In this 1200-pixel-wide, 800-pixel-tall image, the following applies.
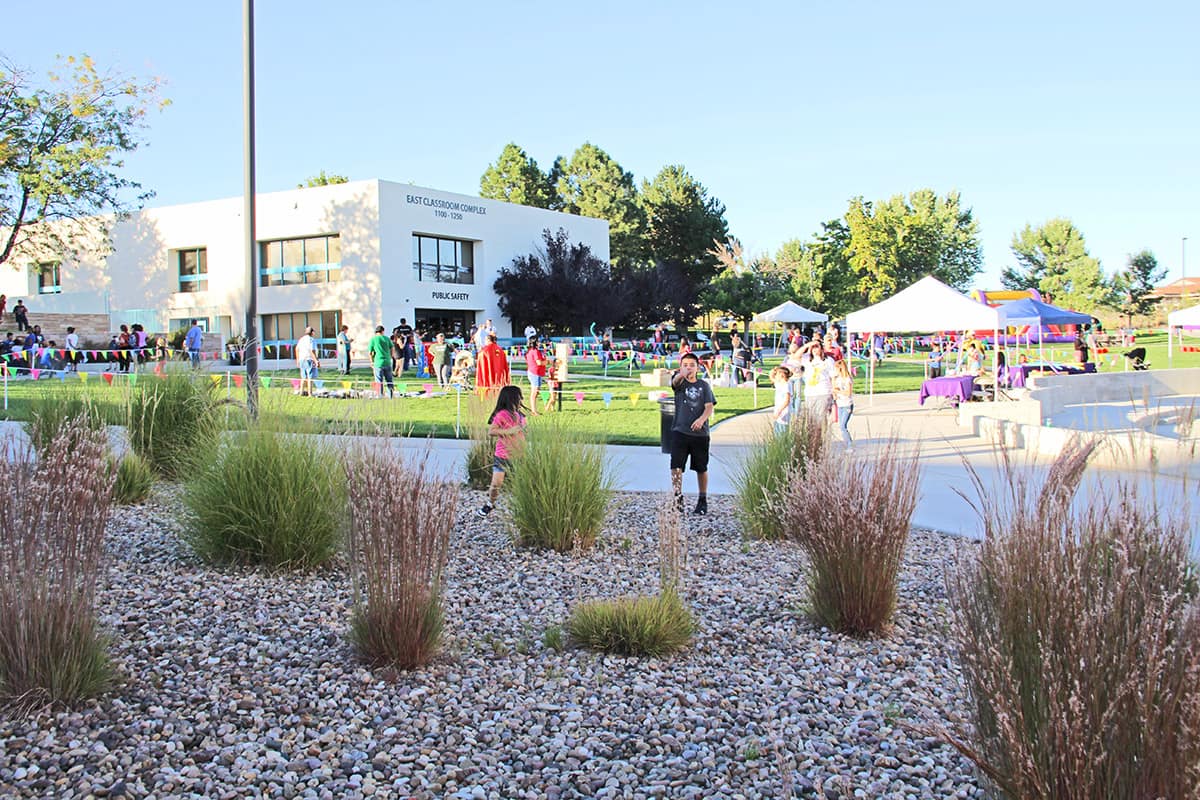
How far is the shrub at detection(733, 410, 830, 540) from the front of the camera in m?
7.10

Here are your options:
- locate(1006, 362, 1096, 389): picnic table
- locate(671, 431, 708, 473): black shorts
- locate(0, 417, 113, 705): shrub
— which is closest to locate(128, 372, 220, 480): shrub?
locate(671, 431, 708, 473): black shorts

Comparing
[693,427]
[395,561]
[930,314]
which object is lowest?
[395,561]

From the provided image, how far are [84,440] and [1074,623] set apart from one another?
12.4 ft

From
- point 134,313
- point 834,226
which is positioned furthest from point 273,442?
point 834,226

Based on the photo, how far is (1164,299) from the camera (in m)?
85.6

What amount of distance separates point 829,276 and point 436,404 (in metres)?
43.3

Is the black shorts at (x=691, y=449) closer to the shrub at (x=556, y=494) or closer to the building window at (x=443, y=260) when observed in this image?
the shrub at (x=556, y=494)

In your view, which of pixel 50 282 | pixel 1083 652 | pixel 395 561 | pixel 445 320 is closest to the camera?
pixel 1083 652

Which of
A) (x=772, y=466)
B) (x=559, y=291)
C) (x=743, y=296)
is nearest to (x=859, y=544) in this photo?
(x=772, y=466)

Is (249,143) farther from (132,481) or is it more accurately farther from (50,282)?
(50,282)

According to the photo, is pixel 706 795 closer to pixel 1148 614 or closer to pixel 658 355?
pixel 1148 614

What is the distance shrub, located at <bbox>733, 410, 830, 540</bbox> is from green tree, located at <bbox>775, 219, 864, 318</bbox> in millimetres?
52214

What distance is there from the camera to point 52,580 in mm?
3693

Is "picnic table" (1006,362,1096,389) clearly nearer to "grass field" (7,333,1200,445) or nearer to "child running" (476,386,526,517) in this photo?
"grass field" (7,333,1200,445)
